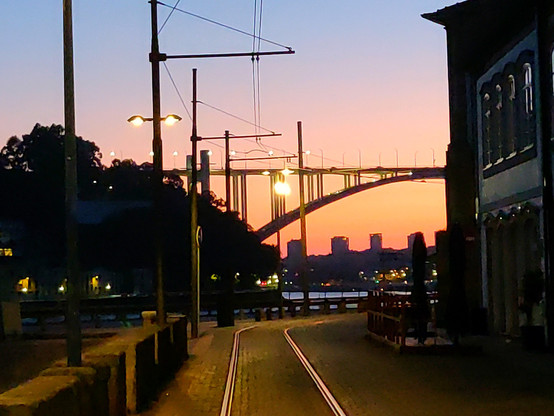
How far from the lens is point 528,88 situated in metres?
25.7

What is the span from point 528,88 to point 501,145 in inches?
123

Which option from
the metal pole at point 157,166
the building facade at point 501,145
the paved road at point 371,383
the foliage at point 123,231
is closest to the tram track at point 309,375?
the paved road at point 371,383

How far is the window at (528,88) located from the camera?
25.3 meters

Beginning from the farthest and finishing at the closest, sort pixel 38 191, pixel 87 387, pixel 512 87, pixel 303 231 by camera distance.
Result: pixel 38 191
pixel 303 231
pixel 512 87
pixel 87 387

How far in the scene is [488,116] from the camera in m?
30.1

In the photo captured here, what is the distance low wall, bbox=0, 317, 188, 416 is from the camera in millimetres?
7031

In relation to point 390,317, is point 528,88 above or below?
above

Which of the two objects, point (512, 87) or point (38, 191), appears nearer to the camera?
point (512, 87)

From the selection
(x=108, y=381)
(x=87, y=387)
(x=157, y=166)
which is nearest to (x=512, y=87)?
(x=157, y=166)

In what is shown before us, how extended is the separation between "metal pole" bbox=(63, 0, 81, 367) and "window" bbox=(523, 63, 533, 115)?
50.1ft

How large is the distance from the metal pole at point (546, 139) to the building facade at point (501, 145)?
0.02 m

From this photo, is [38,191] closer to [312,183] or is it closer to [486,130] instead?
[312,183]

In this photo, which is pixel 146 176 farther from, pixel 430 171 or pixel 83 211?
pixel 430 171

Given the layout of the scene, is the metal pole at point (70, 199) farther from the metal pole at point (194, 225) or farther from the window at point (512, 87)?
the metal pole at point (194, 225)
